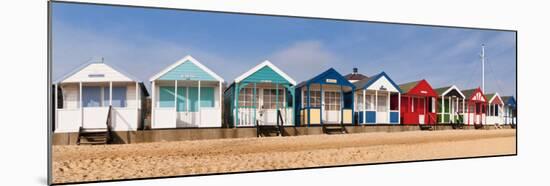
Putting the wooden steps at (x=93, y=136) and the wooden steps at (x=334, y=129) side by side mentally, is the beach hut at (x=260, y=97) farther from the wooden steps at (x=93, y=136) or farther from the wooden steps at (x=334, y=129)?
the wooden steps at (x=93, y=136)

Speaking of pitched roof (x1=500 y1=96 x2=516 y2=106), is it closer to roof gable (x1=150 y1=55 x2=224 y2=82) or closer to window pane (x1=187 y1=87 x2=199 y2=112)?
roof gable (x1=150 y1=55 x2=224 y2=82)

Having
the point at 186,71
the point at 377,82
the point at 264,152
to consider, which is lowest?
the point at 264,152

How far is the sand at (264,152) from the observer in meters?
4.91

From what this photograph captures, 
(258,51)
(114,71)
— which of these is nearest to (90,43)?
(114,71)

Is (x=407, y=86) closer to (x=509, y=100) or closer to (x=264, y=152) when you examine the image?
(x=509, y=100)

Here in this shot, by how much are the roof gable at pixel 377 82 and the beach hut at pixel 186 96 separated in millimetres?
1947

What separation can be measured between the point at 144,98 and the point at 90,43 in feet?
2.75

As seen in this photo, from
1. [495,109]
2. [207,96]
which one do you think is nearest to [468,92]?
[495,109]

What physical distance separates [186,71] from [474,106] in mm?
4304

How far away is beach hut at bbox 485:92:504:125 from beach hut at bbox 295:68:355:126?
7.49 feet

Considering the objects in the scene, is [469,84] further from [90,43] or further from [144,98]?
[90,43]

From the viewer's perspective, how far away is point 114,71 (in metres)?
5.06

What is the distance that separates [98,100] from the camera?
199 inches

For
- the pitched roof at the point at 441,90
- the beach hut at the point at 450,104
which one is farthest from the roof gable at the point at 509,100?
the pitched roof at the point at 441,90
